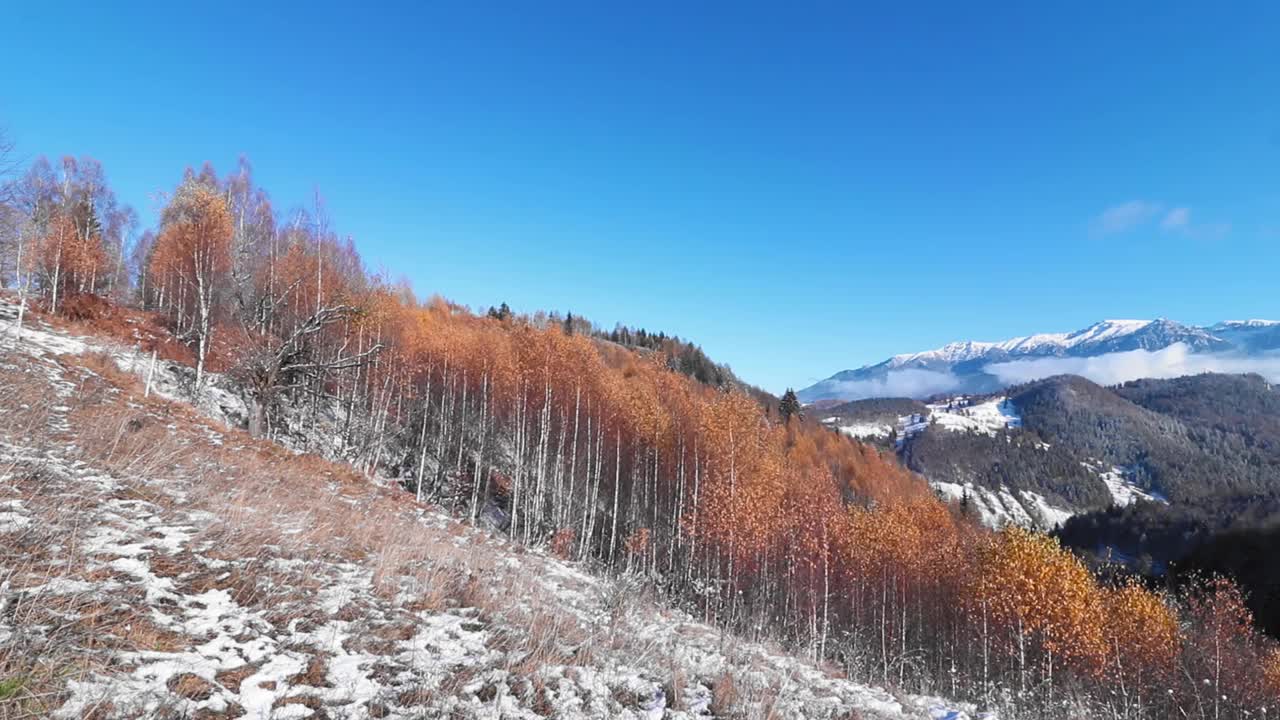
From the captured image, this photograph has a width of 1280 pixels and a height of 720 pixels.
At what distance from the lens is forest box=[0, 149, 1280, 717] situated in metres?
27.6

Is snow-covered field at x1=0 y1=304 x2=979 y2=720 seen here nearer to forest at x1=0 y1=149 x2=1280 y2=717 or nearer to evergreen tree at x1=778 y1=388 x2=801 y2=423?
forest at x1=0 y1=149 x2=1280 y2=717

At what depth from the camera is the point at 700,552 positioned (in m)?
35.4

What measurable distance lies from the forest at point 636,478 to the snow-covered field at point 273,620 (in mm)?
13683

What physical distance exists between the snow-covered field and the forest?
1368 centimetres

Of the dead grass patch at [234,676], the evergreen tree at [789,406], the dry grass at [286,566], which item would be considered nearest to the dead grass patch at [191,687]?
the dry grass at [286,566]

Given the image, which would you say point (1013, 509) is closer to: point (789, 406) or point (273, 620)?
point (789, 406)

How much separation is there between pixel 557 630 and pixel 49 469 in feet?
25.3

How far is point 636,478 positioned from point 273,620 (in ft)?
116

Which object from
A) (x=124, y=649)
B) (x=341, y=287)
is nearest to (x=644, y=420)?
(x=341, y=287)

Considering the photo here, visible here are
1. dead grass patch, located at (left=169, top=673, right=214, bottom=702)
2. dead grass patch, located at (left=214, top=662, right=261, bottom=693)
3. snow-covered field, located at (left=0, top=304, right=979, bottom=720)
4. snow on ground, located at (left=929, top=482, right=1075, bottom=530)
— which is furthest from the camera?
snow on ground, located at (left=929, top=482, right=1075, bottom=530)

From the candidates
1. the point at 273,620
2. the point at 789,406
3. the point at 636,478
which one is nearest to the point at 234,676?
the point at 273,620

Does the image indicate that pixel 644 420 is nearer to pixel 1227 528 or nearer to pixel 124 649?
pixel 124 649

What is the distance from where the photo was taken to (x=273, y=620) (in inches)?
225

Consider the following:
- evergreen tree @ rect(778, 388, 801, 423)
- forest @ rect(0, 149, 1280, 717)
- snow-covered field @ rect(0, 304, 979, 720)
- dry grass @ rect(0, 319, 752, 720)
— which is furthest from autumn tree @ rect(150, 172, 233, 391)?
evergreen tree @ rect(778, 388, 801, 423)
